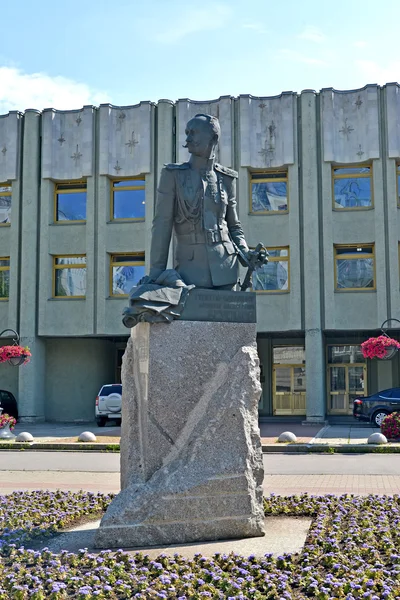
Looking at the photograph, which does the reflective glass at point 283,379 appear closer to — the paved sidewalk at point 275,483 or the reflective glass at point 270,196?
the reflective glass at point 270,196

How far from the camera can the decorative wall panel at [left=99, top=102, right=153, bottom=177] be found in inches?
1222

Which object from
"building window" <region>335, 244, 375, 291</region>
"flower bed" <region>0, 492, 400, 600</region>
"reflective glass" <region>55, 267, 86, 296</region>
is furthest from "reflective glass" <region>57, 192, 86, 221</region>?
"flower bed" <region>0, 492, 400, 600</region>

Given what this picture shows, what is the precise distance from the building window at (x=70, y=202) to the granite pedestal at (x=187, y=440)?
25.1 m

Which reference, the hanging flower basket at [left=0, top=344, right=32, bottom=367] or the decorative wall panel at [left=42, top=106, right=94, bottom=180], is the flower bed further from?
the decorative wall panel at [left=42, top=106, right=94, bottom=180]

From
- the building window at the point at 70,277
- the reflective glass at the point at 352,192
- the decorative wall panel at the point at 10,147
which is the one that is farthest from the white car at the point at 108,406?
the reflective glass at the point at 352,192

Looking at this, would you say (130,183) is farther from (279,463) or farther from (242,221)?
(279,463)

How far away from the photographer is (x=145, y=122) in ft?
102

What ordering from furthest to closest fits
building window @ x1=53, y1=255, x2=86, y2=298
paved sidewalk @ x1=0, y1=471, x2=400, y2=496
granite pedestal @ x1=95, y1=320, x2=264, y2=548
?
Answer: 1. building window @ x1=53, y1=255, x2=86, y2=298
2. paved sidewalk @ x1=0, y1=471, x2=400, y2=496
3. granite pedestal @ x1=95, y1=320, x2=264, y2=548

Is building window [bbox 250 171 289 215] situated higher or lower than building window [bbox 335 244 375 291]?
higher

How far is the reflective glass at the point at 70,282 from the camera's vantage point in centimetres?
3162

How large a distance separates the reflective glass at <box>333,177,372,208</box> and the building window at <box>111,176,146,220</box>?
791 cm

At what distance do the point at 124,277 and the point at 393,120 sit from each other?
40.6ft

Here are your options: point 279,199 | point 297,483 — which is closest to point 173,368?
point 297,483

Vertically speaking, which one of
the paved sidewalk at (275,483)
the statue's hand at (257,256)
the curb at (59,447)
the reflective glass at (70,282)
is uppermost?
the reflective glass at (70,282)
